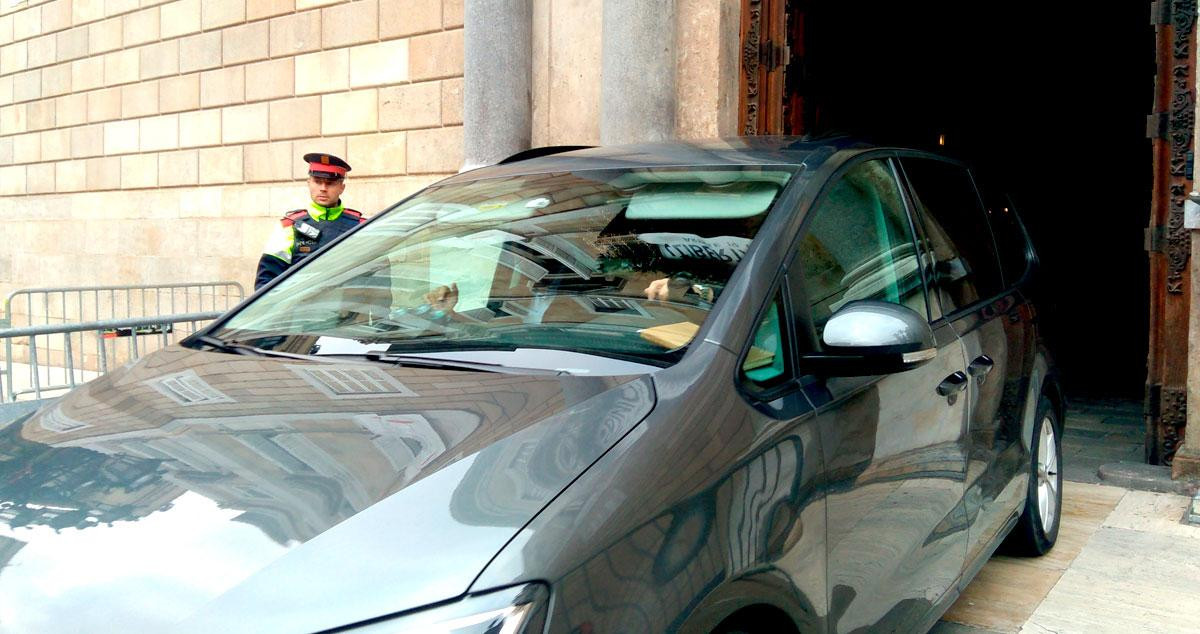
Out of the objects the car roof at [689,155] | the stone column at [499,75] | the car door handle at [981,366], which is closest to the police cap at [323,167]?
the stone column at [499,75]

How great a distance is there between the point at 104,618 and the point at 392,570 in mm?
396

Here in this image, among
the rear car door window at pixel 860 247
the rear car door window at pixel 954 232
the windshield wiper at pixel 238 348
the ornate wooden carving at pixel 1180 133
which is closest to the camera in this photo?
the windshield wiper at pixel 238 348

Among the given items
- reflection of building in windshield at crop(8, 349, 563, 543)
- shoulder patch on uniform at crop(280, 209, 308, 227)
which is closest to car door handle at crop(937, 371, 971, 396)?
reflection of building in windshield at crop(8, 349, 563, 543)

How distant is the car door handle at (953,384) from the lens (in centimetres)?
306

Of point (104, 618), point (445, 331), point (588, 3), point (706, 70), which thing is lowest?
point (104, 618)

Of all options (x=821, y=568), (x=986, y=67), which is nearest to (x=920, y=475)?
(x=821, y=568)

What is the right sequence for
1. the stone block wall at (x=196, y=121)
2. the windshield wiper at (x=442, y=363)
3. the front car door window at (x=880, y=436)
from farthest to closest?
the stone block wall at (x=196, y=121), the front car door window at (x=880, y=436), the windshield wiper at (x=442, y=363)

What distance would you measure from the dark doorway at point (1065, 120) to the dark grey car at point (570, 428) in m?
11.1

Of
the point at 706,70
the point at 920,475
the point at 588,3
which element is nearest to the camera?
the point at 920,475

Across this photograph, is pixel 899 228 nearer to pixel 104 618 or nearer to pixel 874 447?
pixel 874 447

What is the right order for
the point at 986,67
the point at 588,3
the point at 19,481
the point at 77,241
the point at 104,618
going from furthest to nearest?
the point at 986,67 < the point at 77,241 < the point at 588,3 < the point at 19,481 < the point at 104,618

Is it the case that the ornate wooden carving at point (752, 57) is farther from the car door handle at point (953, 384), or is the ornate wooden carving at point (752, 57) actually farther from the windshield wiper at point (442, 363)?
the windshield wiper at point (442, 363)

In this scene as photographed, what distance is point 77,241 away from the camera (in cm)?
1387

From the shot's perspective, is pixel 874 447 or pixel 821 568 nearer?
pixel 821 568
